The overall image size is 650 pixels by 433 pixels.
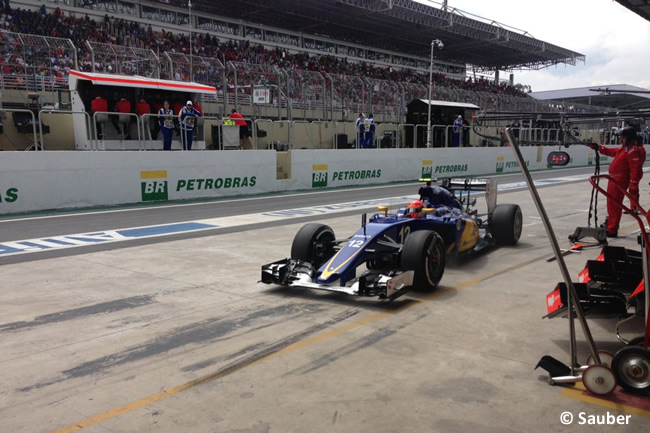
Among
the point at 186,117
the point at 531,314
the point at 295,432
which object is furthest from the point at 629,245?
the point at 186,117

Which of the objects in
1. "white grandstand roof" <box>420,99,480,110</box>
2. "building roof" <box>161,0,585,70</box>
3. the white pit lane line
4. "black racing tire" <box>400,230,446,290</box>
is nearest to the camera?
"black racing tire" <box>400,230,446,290</box>

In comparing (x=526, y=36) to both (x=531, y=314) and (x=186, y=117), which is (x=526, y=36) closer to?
(x=186, y=117)

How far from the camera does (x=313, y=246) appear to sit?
6.65 metres

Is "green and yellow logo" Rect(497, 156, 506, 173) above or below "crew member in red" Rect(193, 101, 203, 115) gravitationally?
below

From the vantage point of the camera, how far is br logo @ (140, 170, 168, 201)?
14464 millimetres

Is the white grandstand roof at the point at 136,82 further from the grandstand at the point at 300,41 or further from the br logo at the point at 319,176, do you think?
the br logo at the point at 319,176

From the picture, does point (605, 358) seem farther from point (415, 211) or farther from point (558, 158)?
point (415, 211)

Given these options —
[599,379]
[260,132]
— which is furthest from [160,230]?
[260,132]

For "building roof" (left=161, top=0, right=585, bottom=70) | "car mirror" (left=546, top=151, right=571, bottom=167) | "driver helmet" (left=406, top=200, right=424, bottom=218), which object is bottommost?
"driver helmet" (left=406, top=200, right=424, bottom=218)

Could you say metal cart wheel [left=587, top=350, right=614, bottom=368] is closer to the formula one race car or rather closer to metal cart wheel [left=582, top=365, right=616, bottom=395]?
metal cart wheel [left=582, top=365, right=616, bottom=395]

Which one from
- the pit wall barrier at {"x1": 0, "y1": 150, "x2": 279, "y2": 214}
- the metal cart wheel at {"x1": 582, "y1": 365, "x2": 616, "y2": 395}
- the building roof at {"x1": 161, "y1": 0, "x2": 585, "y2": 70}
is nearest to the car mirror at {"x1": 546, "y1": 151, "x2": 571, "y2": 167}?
the metal cart wheel at {"x1": 582, "y1": 365, "x2": 616, "y2": 395}

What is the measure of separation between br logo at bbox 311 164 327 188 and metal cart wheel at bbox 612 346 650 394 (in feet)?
51.0

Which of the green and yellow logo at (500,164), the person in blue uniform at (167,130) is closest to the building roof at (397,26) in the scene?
the green and yellow logo at (500,164)

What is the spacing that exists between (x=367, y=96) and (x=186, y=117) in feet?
37.8
